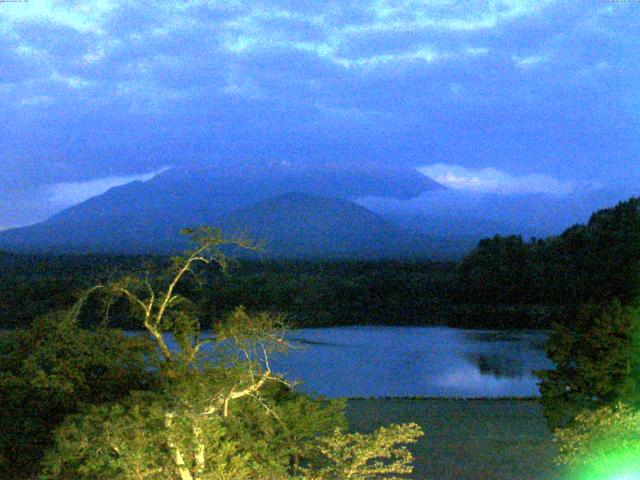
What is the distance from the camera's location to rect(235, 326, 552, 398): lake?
1593 centimetres

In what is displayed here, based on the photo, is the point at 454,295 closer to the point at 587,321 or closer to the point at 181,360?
the point at 587,321

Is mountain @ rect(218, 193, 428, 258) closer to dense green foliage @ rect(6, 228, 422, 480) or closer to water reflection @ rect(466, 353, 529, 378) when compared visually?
water reflection @ rect(466, 353, 529, 378)

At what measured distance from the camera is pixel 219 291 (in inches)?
1077

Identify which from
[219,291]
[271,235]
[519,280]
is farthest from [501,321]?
[271,235]

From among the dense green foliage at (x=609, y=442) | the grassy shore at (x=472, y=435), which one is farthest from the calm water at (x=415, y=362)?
the dense green foliage at (x=609, y=442)

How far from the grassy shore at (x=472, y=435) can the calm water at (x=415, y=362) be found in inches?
56.1

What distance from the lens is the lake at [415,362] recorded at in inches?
627

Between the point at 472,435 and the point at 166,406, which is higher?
the point at 166,406

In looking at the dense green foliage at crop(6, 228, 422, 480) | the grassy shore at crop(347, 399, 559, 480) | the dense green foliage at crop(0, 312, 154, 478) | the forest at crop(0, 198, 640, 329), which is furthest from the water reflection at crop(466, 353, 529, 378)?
the dense green foliage at crop(0, 312, 154, 478)

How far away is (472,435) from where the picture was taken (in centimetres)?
997

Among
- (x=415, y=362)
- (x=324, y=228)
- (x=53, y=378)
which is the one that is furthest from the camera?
(x=324, y=228)

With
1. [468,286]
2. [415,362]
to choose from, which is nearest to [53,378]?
[415,362]

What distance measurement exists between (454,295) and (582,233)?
567 cm

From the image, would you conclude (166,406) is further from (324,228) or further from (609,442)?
(324,228)
